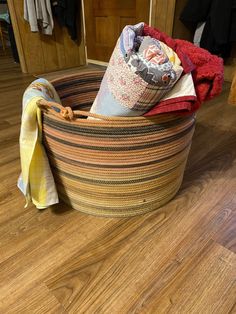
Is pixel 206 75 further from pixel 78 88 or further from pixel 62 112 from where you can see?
pixel 78 88

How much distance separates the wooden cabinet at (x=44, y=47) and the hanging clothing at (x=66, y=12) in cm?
→ 8

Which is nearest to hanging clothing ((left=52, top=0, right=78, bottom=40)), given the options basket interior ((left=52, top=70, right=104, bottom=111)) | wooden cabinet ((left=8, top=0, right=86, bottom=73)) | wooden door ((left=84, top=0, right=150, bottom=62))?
wooden cabinet ((left=8, top=0, right=86, bottom=73))

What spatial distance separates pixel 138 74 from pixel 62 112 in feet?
0.79

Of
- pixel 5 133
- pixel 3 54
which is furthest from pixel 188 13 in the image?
pixel 3 54

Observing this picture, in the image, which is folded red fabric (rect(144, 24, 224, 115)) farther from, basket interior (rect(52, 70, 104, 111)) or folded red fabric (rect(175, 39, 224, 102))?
basket interior (rect(52, 70, 104, 111))

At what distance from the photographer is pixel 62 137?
722 mm

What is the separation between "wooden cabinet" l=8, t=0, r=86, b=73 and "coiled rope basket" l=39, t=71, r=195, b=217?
2168 mm

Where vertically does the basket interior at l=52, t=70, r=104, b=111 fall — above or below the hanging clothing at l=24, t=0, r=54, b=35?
below

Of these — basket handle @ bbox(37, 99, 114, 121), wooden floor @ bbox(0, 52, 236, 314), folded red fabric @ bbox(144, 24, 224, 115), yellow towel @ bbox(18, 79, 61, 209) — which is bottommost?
wooden floor @ bbox(0, 52, 236, 314)

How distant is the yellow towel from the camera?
0.74 m

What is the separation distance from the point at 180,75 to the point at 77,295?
646 mm

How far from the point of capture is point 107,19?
264cm

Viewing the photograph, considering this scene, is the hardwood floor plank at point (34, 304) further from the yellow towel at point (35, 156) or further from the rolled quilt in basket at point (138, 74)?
the rolled quilt in basket at point (138, 74)

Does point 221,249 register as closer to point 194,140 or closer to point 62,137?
point 62,137
